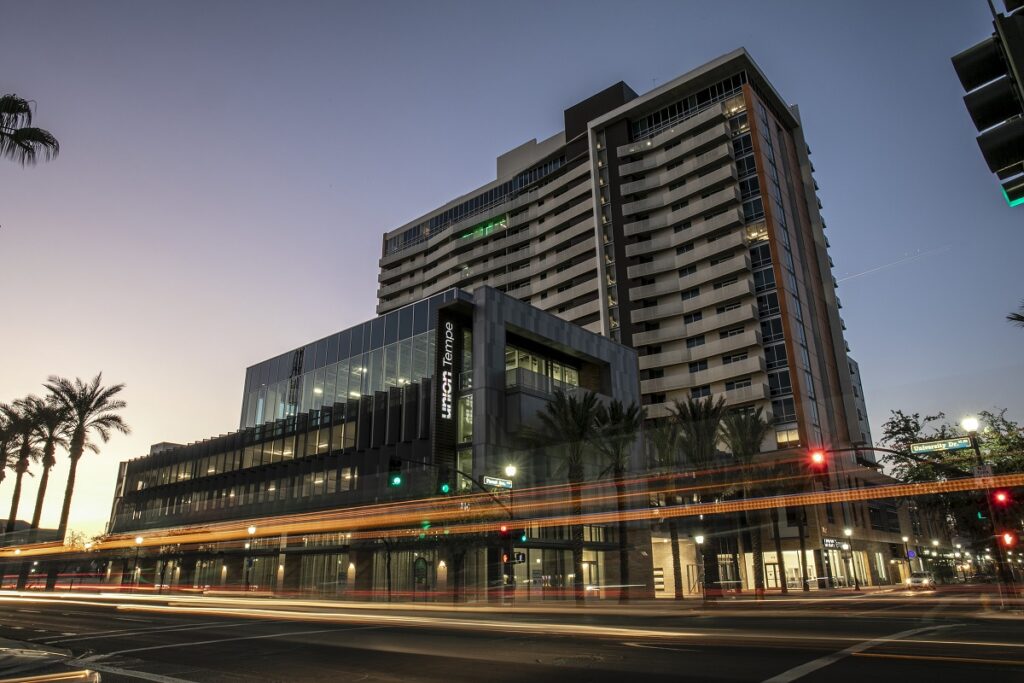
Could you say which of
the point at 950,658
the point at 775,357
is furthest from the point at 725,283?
the point at 950,658

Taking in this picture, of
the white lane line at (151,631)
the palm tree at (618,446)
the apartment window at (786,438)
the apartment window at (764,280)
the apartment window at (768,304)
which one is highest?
the apartment window at (764,280)

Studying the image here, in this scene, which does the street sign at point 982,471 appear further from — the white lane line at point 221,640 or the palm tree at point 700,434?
the palm tree at point 700,434

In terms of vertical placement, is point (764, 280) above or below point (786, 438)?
above

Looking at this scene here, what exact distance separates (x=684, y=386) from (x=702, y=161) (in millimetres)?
30028

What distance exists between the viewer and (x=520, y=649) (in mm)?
13938

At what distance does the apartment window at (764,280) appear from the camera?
7662 centimetres

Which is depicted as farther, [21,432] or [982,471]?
[21,432]

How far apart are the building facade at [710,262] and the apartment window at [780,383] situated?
18 cm

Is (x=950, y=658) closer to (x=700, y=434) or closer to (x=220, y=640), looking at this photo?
(x=220, y=640)

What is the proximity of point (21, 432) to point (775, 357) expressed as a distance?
2996 inches

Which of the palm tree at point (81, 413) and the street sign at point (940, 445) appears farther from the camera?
the palm tree at point (81, 413)

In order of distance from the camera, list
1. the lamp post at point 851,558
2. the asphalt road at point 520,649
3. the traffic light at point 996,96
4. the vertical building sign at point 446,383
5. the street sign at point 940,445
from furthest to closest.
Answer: the lamp post at point 851,558
the vertical building sign at point 446,383
the street sign at point 940,445
the asphalt road at point 520,649
the traffic light at point 996,96

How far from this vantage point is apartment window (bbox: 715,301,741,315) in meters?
77.6

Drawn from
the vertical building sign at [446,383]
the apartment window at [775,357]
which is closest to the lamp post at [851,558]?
the apartment window at [775,357]
